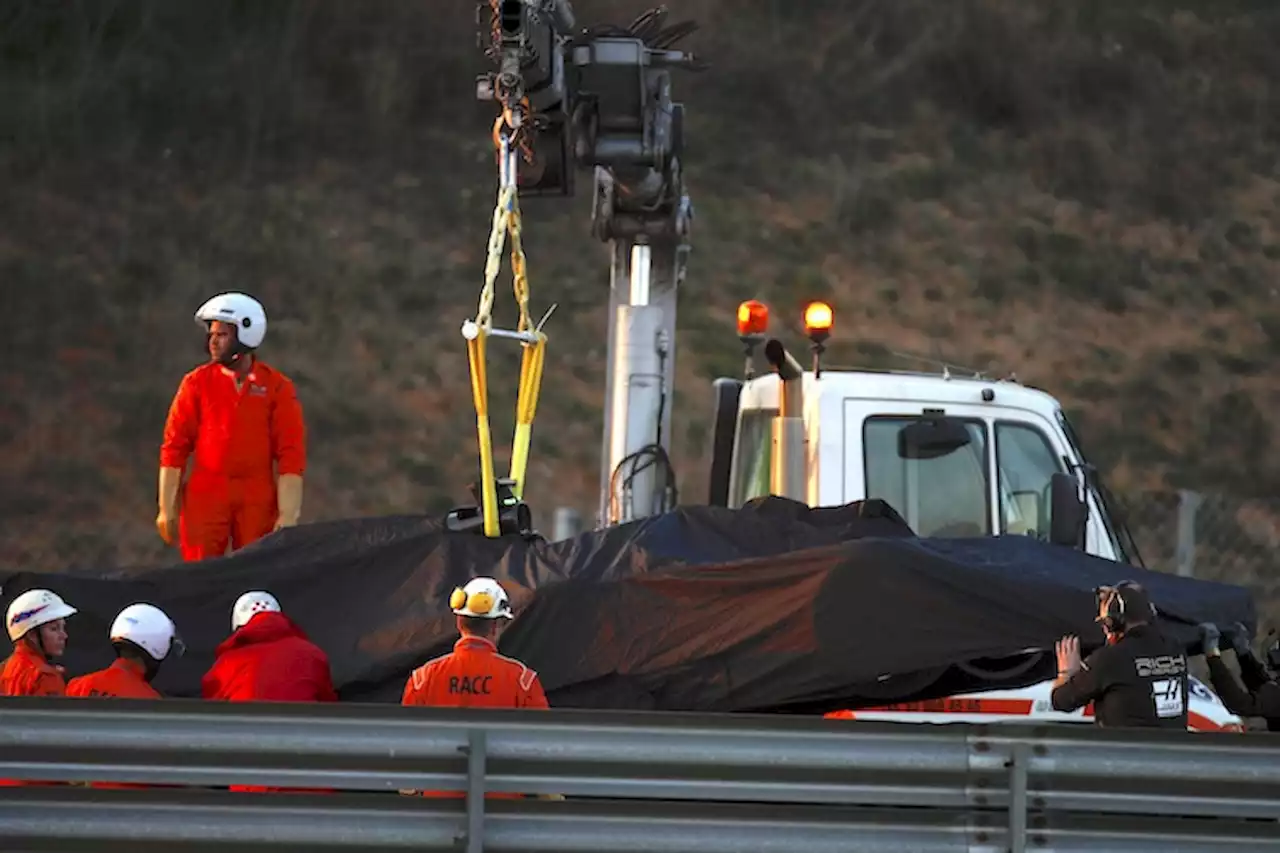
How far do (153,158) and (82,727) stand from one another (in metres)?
34.1

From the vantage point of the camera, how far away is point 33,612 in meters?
8.00

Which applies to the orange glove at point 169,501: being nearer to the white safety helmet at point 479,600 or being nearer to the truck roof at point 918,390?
the white safety helmet at point 479,600

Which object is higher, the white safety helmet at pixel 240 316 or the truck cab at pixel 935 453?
the white safety helmet at pixel 240 316

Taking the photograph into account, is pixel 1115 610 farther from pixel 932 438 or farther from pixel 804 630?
pixel 932 438

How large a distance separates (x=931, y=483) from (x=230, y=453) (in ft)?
10.9

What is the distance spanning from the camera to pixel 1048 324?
34.6 metres

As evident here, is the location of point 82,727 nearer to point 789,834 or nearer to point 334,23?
point 789,834

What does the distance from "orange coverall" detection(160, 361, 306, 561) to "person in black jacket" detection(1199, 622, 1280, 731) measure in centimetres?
422

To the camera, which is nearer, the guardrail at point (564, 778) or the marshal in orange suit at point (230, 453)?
the guardrail at point (564, 778)

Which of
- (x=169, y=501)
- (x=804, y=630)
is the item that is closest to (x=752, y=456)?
(x=169, y=501)

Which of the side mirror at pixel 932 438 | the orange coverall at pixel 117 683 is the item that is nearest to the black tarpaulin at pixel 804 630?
the orange coverall at pixel 117 683

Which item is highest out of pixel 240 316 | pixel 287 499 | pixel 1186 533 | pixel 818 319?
pixel 818 319

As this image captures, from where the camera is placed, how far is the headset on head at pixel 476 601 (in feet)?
24.7

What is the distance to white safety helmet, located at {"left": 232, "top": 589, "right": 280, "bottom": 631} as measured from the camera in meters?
8.12
